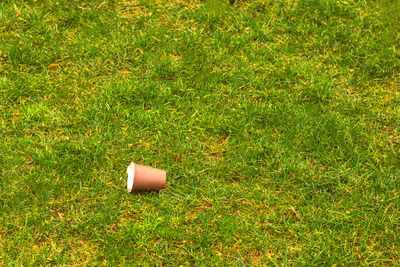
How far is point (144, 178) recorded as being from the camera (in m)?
3.46

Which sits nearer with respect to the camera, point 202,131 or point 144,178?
point 144,178

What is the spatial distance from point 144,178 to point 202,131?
2.24 feet

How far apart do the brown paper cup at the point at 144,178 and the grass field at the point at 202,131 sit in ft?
0.26

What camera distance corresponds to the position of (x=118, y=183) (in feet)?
11.7

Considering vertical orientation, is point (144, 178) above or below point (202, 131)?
below

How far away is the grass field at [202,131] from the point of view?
333 cm

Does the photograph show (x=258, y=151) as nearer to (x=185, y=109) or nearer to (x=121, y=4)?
(x=185, y=109)

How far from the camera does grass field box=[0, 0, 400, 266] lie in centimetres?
333

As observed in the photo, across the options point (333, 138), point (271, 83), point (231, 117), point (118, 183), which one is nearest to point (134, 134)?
point (118, 183)

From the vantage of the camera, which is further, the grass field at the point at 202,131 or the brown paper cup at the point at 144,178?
the brown paper cup at the point at 144,178

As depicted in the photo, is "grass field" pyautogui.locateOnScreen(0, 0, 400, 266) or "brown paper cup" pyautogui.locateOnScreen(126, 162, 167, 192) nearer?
"grass field" pyautogui.locateOnScreen(0, 0, 400, 266)

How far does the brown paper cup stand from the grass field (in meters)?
0.08

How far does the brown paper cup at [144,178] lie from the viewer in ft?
11.3

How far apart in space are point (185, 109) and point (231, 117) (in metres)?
0.38
